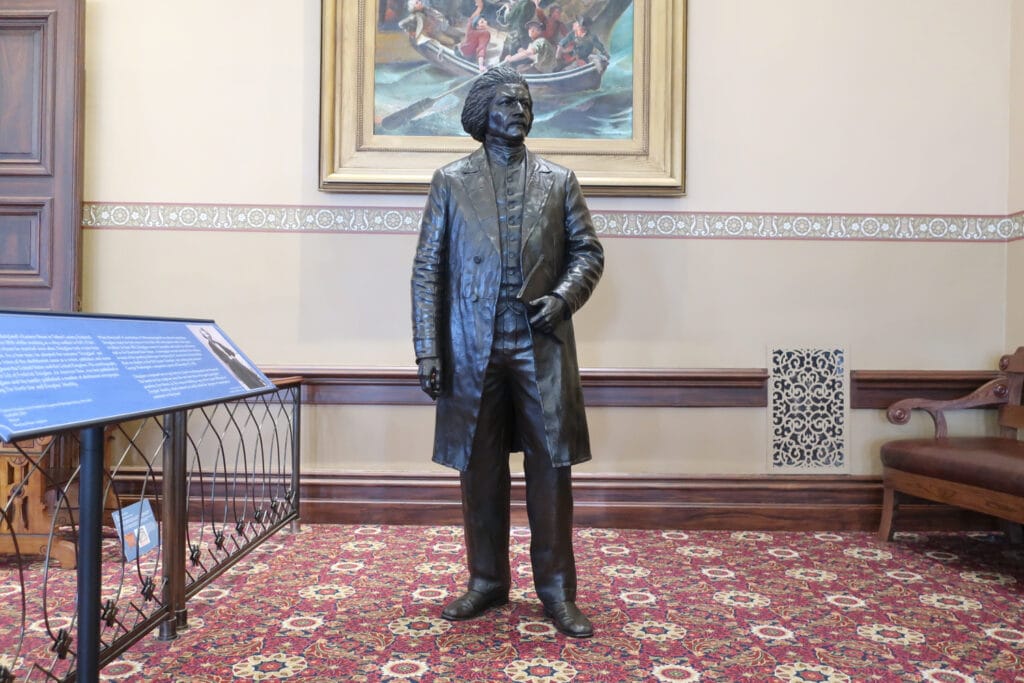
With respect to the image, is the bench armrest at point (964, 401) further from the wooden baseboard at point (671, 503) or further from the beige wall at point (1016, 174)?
the wooden baseboard at point (671, 503)

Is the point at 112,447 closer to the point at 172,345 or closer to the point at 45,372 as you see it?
the point at 172,345

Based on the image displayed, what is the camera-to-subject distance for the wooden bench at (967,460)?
3158mm

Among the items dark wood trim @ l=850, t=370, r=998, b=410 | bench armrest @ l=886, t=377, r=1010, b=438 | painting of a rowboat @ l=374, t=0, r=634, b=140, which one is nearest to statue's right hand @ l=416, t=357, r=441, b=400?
painting of a rowboat @ l=374, t=0, r=634, b=140

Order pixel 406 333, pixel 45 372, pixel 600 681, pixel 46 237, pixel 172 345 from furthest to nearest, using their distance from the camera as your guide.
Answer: pixel 406 333 → pixel 46 237 → pixel 172 345 → pixel 600 681 → pixel 45 372

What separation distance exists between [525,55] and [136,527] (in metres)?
3.04

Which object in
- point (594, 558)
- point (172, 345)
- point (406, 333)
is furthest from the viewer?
point (406, 333)

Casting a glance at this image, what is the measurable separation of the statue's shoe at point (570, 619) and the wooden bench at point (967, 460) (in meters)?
1.84

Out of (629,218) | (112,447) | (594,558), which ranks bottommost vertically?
(594,558)

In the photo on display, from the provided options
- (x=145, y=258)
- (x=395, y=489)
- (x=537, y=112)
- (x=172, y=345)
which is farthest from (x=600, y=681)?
(x=145, y=258)

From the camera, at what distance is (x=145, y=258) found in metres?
4.19

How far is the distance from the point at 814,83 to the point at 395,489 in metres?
3.23

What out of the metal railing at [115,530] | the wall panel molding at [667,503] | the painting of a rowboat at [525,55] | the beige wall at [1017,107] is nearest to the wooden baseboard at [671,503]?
the wall panel molding at [667,503]

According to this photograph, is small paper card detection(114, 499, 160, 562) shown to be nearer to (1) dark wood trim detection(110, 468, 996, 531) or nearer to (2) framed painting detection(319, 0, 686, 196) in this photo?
(1) dark wood trim detection(110, 468, 996, 531)

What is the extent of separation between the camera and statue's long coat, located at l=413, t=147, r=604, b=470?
2.61 metres
